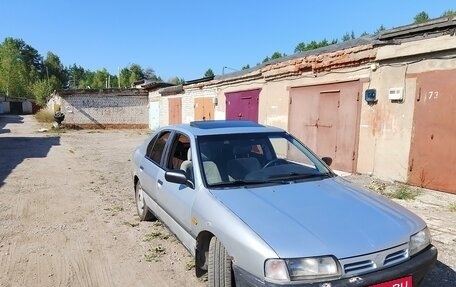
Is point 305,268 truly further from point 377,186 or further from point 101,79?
point 101,79

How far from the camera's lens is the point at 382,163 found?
705 centimetres

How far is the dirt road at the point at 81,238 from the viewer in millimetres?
3367

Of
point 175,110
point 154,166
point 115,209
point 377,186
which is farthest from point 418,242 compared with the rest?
point 175,110

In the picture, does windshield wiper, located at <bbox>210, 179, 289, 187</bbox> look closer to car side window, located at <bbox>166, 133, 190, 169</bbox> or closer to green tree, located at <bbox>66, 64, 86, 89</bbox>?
car side window, located at <bbox>166, 133, 190, 169</bbox>

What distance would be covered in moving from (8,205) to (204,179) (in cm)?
456

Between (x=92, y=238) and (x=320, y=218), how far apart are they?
3194 millimetres

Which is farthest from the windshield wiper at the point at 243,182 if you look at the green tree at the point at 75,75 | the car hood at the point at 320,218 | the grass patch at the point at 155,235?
the green tree at the point at 75,75

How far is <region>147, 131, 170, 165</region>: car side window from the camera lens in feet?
13.9

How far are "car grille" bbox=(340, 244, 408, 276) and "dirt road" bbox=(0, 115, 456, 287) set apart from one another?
124 cm

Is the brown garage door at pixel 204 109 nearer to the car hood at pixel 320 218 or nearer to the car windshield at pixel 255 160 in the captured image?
the car windshield at pixel 255 160

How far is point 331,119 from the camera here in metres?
8.25

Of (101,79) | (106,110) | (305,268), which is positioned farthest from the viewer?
(101,79)

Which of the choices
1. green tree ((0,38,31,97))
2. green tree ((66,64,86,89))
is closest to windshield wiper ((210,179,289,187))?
green tree ((0,38,31,97))

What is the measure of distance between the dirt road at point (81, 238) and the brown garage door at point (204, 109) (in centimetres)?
796
